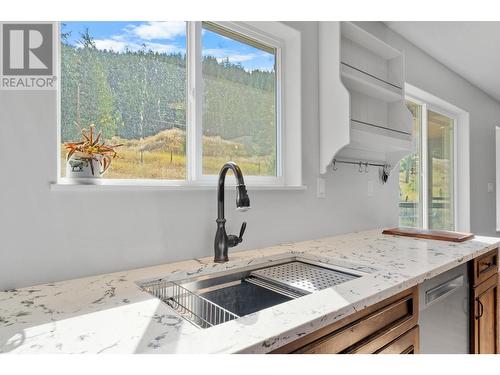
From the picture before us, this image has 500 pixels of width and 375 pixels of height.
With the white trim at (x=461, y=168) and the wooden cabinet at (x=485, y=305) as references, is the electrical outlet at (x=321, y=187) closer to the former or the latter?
the wooden cabinet at (x=485, y=305)

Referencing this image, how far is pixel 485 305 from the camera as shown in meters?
1.67

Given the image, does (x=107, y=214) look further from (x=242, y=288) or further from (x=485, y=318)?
(x=485, y=318)

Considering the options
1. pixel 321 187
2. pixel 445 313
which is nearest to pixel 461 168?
pixel 321 187

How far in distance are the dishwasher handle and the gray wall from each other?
2.30 feet

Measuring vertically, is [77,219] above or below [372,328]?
above

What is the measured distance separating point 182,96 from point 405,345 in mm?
1343

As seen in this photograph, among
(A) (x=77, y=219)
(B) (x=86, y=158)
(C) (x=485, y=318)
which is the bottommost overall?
(C) (x=485, y=318)

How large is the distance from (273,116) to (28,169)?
125 centimetres

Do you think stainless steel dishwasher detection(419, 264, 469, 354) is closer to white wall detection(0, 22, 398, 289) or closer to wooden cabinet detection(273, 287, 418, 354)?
wooden cabinet detection(273, 287, 418, 354)

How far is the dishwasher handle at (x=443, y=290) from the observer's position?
1.25 metres

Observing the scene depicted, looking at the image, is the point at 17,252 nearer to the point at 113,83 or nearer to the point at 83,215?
the point at 83,215

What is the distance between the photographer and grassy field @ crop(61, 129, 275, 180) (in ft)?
4.30

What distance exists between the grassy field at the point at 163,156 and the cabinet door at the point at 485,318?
4.52 feet

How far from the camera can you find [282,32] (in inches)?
70.2
